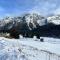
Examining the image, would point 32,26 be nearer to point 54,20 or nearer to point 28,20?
point 28,20

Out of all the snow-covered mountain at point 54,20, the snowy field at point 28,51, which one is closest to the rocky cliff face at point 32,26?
the snow-covered mountain at point 54,20

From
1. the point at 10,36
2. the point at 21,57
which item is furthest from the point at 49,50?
the point at 10,36

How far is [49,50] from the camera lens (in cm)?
333

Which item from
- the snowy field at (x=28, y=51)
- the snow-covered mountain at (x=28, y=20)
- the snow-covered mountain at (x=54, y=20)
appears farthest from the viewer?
the snow-covered mountain at (x=28, y=20)

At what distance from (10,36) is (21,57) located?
4.77 ft

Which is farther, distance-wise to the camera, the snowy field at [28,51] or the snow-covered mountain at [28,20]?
the snow-covered mountain at [28,20]

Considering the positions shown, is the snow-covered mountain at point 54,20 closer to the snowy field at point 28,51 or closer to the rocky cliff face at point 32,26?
the rocky cliff face at point 32,26

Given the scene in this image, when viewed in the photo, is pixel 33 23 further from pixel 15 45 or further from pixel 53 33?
pixel 15 45

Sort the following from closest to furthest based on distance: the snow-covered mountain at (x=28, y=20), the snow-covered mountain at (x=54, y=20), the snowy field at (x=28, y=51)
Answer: the snowy field at (x=28, y=51)
the snow-covered mountain at (x=54, y=20)
the snow-covered mountain at (x=28, y=20)

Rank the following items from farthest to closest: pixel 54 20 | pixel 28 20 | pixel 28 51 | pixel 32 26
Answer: pixel 28 20 → pixel 32 26 → pixel 54 20 → pixel 28 51

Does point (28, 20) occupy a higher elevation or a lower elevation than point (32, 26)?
higher

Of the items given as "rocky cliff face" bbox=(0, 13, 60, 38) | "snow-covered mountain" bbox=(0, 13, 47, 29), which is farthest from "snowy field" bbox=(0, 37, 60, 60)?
"snow-covered mountain" bbox=(0, 13, 47, 29)

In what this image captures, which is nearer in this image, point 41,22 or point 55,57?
point 55,57

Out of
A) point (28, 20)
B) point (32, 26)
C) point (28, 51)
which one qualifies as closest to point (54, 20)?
point (32, 26)
